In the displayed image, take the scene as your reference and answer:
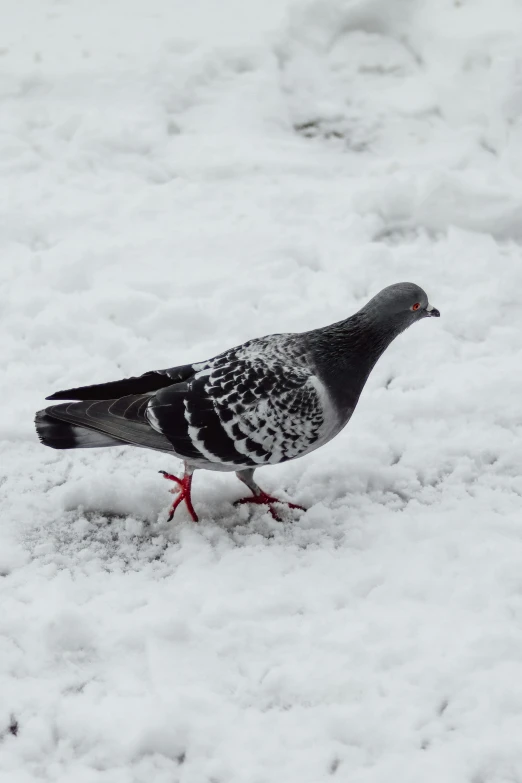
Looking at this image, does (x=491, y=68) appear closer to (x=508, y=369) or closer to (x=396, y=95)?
(x=396, y=95)

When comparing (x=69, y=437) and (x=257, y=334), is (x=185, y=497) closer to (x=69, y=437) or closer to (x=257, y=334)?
(x=69, y=437)

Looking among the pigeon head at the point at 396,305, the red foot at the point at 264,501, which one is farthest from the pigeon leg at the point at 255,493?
the pigeon head at the point at 396,305

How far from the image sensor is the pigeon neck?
344cm

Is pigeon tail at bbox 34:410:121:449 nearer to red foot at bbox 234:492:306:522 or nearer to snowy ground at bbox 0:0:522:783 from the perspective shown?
snowy ground at bbox 0:0:522:783

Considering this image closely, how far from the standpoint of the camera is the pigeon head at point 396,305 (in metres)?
3.53

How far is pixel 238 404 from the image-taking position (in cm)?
334

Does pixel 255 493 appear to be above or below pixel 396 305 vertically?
below

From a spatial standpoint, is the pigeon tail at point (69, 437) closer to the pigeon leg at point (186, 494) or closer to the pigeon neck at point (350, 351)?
the pigeon leg at point (186, 494)

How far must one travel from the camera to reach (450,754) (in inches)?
99.9

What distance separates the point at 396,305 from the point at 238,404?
80 centimetres

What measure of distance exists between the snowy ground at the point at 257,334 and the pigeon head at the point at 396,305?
644mm

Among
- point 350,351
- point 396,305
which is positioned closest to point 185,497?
point 350,351

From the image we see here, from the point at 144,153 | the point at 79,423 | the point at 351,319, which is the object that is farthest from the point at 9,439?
the point at 144,153

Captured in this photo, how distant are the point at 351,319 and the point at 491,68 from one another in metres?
3.21
